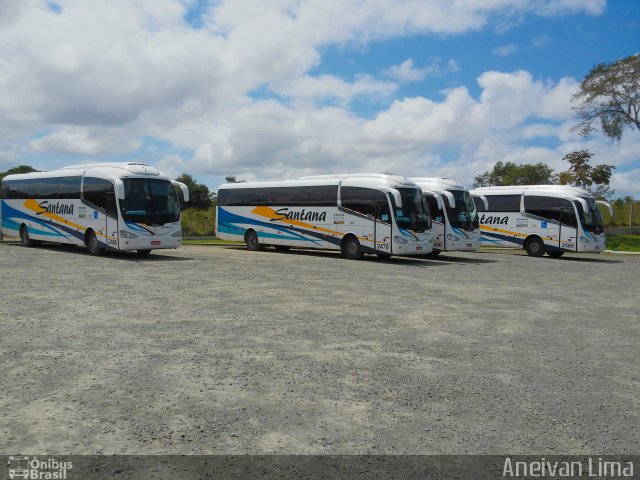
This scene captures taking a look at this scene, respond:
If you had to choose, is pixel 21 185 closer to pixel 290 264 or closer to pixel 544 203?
pixel 290 264

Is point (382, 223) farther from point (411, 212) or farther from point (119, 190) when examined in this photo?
point (119, 190)

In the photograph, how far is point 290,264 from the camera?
61.1 feet

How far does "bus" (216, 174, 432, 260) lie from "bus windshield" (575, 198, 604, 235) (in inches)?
341

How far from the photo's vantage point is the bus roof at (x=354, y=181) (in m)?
21.4

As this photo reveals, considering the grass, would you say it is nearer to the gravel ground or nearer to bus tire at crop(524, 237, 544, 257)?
bus tire at crop(524, 237, 544, 257)

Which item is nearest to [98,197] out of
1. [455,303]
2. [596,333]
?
[455,303]

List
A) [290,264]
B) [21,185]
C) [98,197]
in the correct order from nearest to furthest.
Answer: [290,264] → [98,197] → [21,185]

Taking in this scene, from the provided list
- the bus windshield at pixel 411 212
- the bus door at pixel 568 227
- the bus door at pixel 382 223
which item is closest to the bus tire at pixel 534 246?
the bus door at pixel 568 227

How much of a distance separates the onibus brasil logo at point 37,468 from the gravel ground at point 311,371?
15 cm

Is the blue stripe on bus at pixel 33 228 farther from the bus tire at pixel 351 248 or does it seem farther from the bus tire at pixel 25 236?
the bus tire at pixel 351 248

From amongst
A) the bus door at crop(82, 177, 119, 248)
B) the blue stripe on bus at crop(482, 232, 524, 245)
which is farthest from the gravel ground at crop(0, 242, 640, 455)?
the blue stripe on bus at crop(482, 232, 524, 245)

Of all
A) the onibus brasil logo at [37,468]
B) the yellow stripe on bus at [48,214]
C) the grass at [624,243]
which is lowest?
the onibus brasil logo at [37,468]

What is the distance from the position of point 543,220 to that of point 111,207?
18433mm

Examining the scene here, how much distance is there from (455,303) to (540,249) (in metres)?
17.7
